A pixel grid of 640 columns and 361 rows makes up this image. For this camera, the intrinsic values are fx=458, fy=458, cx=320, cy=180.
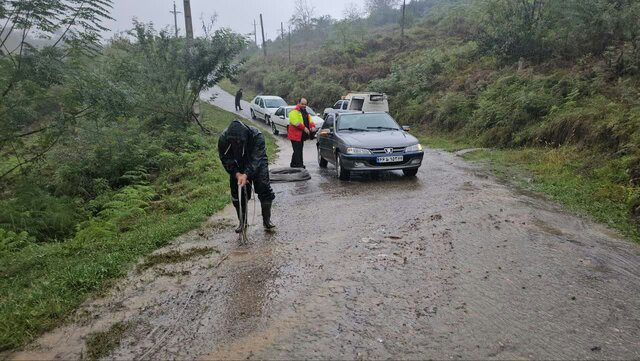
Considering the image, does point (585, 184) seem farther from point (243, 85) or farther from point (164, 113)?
point (243, 85)

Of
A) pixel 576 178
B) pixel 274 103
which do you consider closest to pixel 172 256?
pixel 576 178

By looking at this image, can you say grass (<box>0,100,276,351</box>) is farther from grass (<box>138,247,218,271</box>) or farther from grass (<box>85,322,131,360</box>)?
grass (<box>85,322,131,360</box>)

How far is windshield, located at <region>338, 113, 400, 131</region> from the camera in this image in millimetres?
10797

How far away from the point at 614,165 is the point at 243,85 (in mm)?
46453

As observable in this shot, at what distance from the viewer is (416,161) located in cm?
988

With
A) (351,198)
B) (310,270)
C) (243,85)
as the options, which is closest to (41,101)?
(351,198)

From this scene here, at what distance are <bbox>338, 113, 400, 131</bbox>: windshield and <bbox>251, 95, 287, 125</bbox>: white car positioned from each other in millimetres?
14412

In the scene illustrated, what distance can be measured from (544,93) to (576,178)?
Answer: 6630 millimetres

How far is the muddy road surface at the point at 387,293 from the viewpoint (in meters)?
Result: 3.58

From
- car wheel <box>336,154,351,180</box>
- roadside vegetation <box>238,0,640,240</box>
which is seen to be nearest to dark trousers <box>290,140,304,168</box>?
car wheel <box>336,154,351,180</box>

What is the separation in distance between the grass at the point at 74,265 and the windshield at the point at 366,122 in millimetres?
3250

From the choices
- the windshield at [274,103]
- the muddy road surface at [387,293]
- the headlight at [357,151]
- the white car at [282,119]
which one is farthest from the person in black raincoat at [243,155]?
the windshield at [274,103]

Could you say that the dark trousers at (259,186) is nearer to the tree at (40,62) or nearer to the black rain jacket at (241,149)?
the black rain jacket at (241,149)

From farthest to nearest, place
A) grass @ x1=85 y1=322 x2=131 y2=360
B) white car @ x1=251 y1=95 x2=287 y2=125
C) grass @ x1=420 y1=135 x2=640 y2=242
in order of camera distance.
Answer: white car @ x1=251 y1=95 x2=287 y2=125 → grass @ x1=420 y1=135 x2=640 y2=242 → grass @ x1=85 y1=322 x2=131 y2=360
